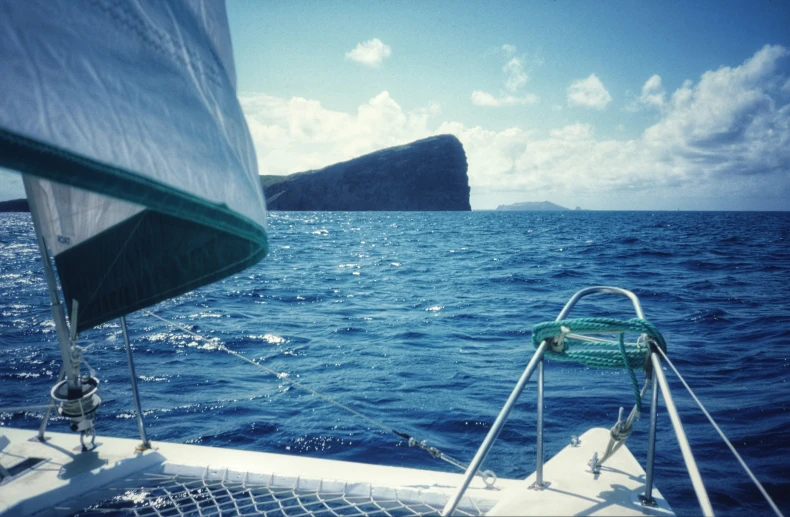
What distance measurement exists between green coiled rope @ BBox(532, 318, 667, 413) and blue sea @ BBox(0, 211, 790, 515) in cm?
259

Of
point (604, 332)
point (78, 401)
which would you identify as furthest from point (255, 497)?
point (604, 332)

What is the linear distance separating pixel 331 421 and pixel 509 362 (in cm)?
366

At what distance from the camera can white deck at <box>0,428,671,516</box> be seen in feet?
7.55

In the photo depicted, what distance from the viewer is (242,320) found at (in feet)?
39.5

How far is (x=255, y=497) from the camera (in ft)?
10.2

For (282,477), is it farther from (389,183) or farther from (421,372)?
(389,183)

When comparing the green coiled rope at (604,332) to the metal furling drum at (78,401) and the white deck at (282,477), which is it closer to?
the white deck at (282,477)

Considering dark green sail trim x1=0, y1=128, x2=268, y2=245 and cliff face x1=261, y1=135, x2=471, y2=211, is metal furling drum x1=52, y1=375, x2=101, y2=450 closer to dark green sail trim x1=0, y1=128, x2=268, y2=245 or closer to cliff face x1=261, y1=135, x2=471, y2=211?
dark green sail trim x1=0, y1=128, x2=268, y2=245

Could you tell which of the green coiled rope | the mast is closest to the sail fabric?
the mast

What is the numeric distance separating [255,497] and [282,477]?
21 centimetres

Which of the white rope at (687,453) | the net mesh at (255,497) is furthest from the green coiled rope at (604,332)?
the net mesh at (255,497)

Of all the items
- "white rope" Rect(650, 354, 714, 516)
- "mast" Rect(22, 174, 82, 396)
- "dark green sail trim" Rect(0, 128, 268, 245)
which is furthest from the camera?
"mast" Rect(22, 174, 82, 396)

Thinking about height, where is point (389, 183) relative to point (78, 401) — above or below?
above

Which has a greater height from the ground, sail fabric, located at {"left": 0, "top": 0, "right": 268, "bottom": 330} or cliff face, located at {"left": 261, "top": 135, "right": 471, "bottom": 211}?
cliff face, located at {"left": 261, "top": 135, "right": 471, "bottom": 211}
